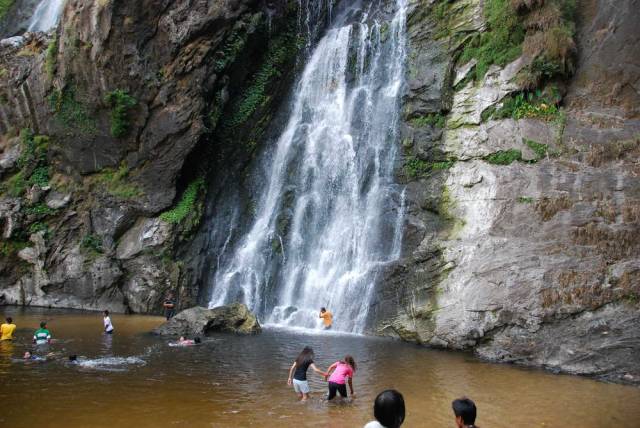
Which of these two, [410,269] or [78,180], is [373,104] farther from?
Answer: [78,180]

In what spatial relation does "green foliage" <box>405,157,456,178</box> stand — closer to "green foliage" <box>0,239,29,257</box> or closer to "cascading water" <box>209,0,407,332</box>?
"cascading water" <box>209,0,407,332</box>

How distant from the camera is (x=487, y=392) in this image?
39.2ft

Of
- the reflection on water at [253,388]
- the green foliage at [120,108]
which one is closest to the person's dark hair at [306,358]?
the reflection on water at [253,388]

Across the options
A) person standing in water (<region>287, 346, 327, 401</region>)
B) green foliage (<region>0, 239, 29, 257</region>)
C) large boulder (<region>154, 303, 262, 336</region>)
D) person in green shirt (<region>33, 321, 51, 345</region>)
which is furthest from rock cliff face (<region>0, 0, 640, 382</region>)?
person in green shirt (<region>33, 321, 51, 345</region>)

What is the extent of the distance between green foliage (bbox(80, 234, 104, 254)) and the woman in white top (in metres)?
23.6

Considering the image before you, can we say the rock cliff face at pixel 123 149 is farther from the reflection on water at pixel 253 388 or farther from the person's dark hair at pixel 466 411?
the person's dark hair at pixel 466 411

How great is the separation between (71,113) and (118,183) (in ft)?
14.5

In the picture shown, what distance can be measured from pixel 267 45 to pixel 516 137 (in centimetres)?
1468

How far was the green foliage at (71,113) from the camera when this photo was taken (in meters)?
26.4

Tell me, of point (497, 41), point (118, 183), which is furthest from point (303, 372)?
point (118, 183)

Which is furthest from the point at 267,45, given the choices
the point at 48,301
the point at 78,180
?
the point at 48,301

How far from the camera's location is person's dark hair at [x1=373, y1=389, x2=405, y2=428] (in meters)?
4.18

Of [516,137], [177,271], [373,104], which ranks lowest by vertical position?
[177,271]

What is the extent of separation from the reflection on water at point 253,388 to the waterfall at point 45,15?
24.7 meters
